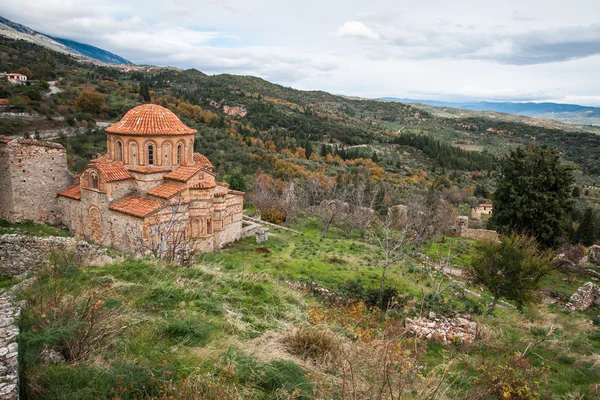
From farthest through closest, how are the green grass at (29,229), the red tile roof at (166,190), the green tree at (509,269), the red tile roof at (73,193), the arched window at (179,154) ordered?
the arched window at (179,154) < the red tile roof at (73,193) < the red tile roof at (166,190) < the green grass at (29,229) < the green tree at (509,269)

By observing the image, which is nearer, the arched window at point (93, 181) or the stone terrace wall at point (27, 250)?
the stone terrace wall at point (27, 250)

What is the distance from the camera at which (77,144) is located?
32562mm

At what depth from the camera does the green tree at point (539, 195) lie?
20.1 m

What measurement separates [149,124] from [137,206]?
13.1 feet

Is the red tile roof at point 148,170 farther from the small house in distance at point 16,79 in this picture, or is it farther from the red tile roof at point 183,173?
the small house in distance at point 16,79

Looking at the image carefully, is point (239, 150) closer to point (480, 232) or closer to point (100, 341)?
point (480, 232)

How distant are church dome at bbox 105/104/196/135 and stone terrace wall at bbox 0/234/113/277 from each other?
685 centimetres

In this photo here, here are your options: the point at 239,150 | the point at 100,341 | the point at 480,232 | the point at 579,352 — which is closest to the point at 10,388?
the point at 100,341

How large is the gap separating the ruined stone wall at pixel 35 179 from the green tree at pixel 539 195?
922 inches

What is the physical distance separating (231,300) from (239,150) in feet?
129

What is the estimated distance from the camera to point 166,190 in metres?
15.7

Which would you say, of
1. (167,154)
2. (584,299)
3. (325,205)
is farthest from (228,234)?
(584,299)

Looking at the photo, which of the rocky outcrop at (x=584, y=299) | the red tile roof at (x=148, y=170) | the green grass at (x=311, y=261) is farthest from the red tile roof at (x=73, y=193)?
the rocky outcrop at (x=584, y=299)

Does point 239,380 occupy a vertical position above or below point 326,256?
above
